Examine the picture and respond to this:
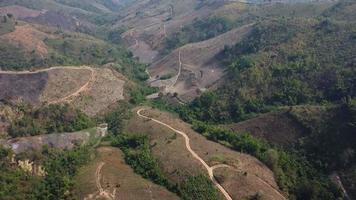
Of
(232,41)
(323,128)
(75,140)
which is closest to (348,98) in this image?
(323,128)

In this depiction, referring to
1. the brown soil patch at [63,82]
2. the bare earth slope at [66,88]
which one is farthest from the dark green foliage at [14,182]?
the brown soil patch at [63,82]

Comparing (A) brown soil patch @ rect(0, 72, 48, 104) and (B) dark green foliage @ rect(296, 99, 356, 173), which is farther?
(A) brown soil patch @ rect(0, 72, 48, 104)

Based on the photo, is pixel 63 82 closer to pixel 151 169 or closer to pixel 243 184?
pixel 151 169

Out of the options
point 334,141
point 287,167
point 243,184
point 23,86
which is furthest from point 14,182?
point 334,141

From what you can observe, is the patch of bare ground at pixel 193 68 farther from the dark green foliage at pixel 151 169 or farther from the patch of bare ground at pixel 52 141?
the dark green foliage at pixel 151 169

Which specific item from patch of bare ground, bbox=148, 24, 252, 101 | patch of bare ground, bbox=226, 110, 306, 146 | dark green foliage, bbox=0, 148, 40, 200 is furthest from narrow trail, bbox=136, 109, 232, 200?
patch of bare ground, bbox=148, 24, 252, 101

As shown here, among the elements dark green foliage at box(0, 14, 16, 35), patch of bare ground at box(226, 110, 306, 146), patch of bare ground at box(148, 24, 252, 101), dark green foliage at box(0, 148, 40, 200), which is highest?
dark green foliage at box(0, 14, 16, 35)

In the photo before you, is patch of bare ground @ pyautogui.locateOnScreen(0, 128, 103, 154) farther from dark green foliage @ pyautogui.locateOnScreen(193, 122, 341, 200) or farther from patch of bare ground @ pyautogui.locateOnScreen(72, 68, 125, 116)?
dark green foliage @ pyautogui.locateOnScreen(193, 122, 341, 200)
